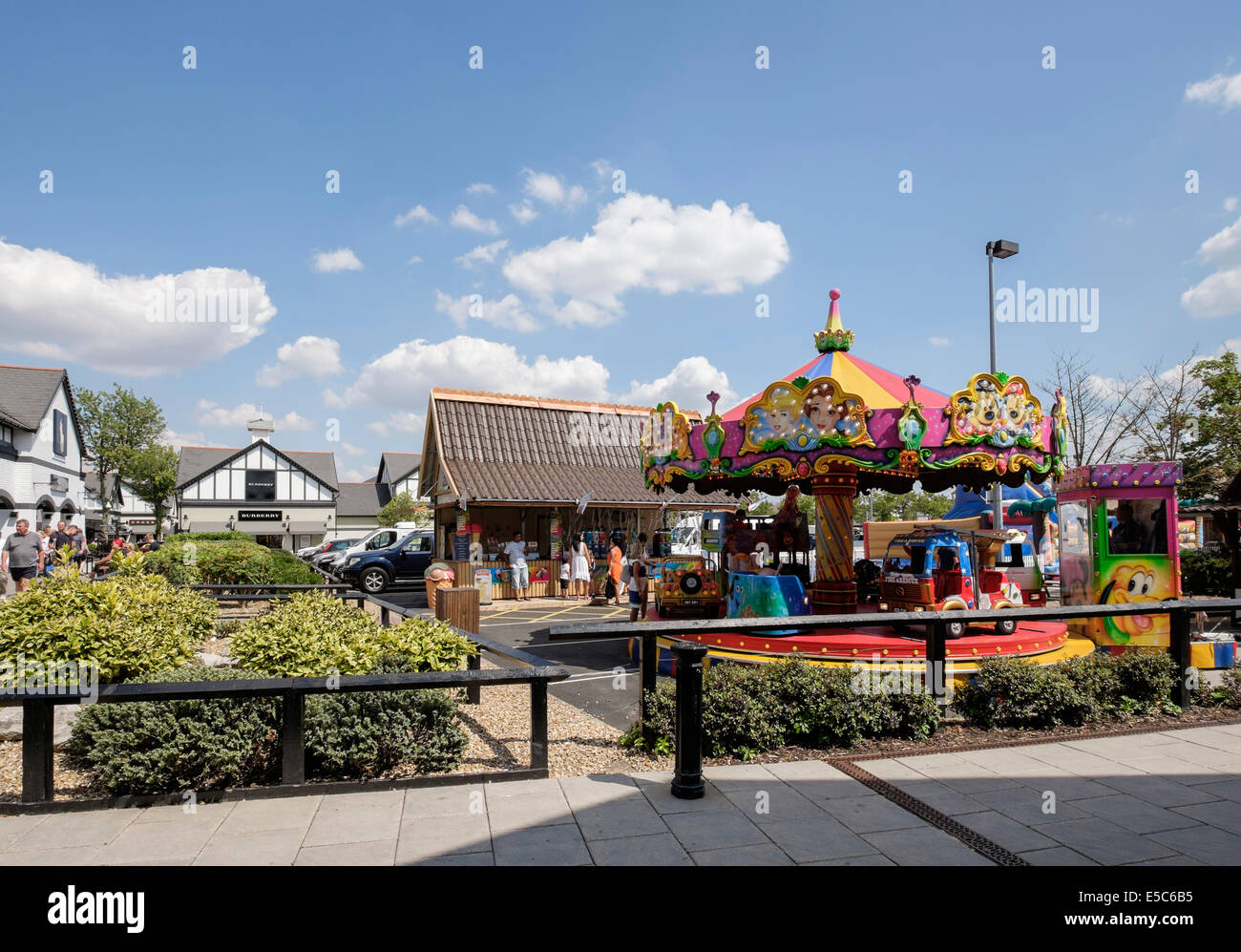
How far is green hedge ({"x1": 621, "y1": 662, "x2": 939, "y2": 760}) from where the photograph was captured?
5.81 meters

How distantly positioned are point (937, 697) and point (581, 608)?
12.6 meters

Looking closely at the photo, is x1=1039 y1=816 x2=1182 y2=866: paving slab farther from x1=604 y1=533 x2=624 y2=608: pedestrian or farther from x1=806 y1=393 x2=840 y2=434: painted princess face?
x1=604 y1=533 x2=624 y2=608: pedestrian

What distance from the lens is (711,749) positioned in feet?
18.9

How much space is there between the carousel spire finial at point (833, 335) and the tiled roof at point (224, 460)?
150 ft

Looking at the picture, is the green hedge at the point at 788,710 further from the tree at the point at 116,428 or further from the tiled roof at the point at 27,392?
the tree at the point at 116,428

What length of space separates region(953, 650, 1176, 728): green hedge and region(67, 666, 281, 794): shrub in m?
5.92

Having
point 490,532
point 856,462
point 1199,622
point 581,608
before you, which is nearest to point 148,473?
point 490,532

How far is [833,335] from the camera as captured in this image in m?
12.4

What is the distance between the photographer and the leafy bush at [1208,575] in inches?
704

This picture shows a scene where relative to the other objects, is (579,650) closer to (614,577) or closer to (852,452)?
(852,452)

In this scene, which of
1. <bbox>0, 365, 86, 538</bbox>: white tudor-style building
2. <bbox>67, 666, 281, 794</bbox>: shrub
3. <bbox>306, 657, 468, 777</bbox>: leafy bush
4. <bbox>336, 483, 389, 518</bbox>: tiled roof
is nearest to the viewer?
<bbox>67, 666, 281, 794</bbox>: shrub

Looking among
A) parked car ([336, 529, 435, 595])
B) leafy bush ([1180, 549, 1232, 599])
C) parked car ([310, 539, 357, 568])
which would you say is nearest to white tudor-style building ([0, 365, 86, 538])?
parked car ([310, 539, 357, 568])

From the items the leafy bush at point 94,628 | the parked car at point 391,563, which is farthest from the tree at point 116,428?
the leafy bush at point 94,628
